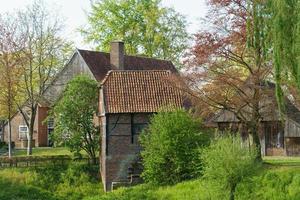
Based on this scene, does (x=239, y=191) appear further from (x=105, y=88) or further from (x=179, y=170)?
(x=105, y=88)

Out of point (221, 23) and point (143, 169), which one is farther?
point (143, 169)

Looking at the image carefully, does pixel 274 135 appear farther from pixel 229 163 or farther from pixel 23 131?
pixel 23 131

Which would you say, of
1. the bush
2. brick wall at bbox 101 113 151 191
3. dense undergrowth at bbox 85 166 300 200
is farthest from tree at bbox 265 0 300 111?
brick wall at bbox 101 113 151 191

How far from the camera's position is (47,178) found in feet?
106

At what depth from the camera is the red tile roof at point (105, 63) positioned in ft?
140

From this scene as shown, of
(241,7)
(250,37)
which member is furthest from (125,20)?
(250,37)

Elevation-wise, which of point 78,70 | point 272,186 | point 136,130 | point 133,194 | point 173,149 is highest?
point 78,70

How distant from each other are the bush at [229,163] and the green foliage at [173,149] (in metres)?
5.29

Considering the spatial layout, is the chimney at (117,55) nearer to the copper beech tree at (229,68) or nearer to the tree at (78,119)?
the tree at (78,119)

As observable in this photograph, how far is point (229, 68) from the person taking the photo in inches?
1088

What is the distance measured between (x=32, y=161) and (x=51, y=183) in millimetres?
2502

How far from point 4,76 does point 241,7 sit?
17314 millimetres

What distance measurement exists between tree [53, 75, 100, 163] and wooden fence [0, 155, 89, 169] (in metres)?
1.12

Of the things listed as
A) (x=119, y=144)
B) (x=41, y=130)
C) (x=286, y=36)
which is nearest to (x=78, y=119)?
(x=119, y=144)
